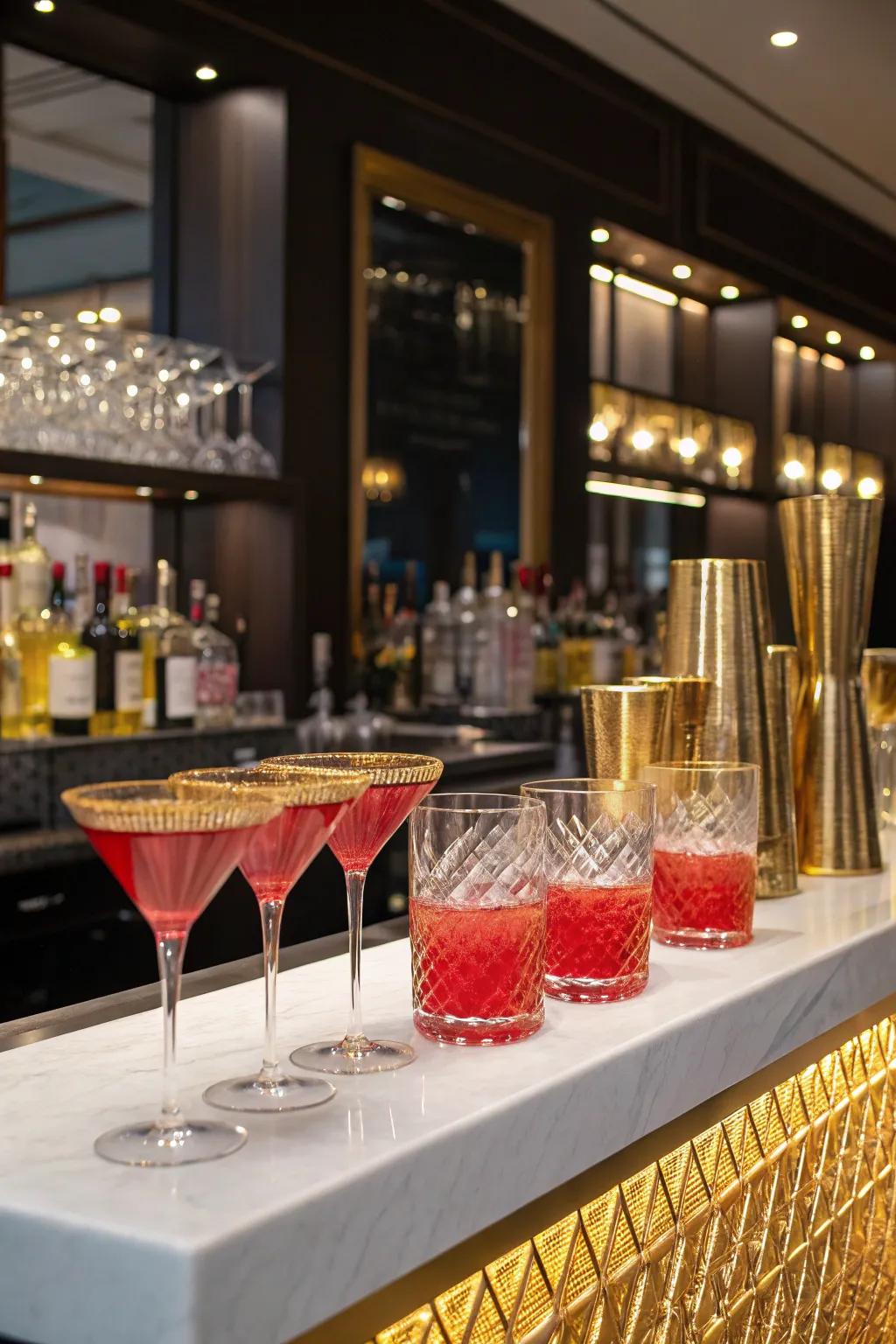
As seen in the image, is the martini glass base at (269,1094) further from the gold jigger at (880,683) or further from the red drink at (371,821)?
the gold jigger at (880,683)

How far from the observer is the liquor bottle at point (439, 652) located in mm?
4043

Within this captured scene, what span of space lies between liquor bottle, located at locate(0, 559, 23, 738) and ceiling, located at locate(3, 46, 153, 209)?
150 centimetres

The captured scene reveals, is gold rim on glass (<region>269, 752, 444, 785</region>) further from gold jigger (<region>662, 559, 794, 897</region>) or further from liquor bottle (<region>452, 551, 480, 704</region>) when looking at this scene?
liquor bottle (<region>452, 551, 480, 704</region>)

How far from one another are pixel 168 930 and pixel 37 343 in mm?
2142

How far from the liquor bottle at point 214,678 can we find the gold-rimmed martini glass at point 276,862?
2272mm

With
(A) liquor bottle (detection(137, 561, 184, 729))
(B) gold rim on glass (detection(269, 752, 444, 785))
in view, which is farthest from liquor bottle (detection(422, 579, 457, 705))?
(B) gold rim on glass (detection(269, 752, 444, 785))

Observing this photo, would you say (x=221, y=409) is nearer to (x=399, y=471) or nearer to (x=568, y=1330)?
(x=399, y=471)

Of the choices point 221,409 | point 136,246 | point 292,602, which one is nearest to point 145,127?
point 136,246

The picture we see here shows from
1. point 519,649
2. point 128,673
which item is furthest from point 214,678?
point 519,649

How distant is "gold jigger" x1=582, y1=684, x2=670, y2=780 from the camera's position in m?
1.29

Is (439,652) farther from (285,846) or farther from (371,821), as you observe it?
(285,846)

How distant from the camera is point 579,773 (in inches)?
144

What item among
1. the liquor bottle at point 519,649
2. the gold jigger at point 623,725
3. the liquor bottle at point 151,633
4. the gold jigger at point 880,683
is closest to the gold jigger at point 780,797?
the gold jigger at point 623,725

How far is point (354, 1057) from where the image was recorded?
0.92 m
